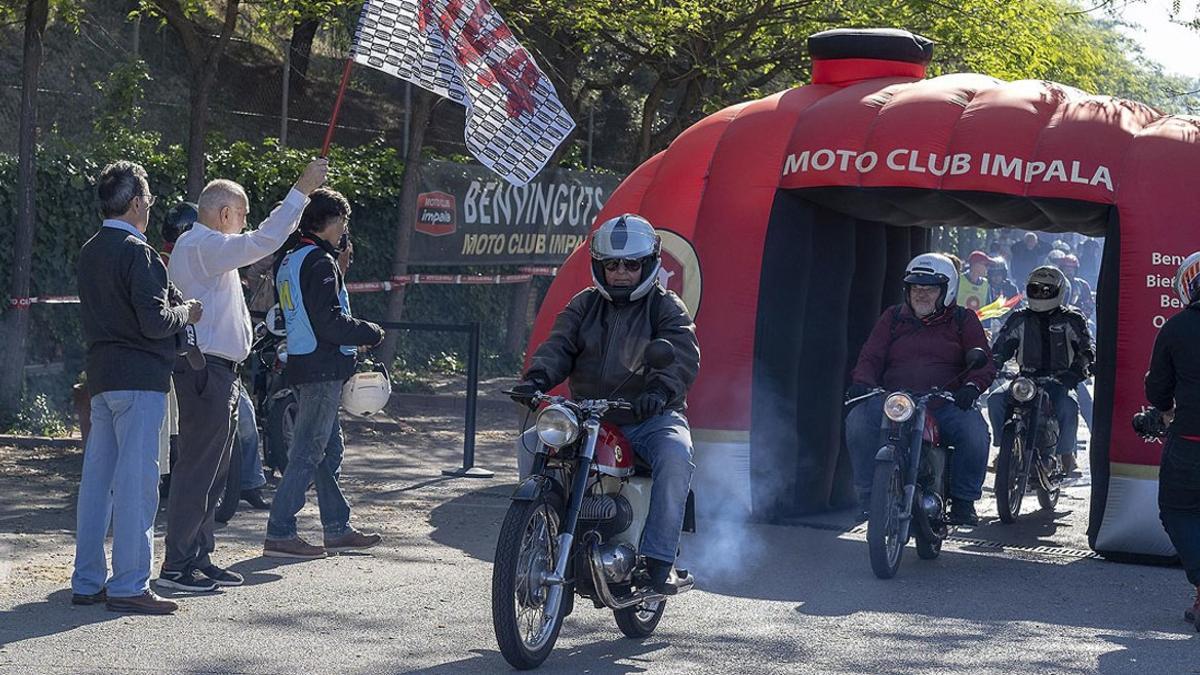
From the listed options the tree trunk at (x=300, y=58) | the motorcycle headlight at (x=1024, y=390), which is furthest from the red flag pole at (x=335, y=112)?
the tree trunk at (x=300, y=58)

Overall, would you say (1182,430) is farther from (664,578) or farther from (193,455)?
(193,455)

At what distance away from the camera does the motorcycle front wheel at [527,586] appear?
6.89 meters

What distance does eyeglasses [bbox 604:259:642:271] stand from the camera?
7922mm

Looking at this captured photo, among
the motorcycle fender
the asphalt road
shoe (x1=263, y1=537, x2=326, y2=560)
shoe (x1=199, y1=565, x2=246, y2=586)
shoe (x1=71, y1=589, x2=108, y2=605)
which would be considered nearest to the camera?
the motorcycle fender

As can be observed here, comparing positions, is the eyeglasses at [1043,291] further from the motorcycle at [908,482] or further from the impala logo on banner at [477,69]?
the impala logo on banner at [477,69]

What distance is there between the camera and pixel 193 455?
8516 mm

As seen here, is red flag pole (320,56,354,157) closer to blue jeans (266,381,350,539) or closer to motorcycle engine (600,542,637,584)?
blue jeans (266,381,350,539)

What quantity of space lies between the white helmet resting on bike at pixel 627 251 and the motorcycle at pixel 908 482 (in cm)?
233

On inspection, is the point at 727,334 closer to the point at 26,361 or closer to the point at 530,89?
the point at 530,89

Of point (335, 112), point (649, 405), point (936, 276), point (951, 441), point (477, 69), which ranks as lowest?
point (951, 441)

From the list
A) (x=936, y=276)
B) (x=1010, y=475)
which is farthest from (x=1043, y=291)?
(x=936, y=276)

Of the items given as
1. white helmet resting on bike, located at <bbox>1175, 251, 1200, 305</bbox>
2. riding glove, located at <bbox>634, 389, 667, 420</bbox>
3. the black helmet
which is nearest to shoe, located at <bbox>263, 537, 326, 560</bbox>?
the black helmet

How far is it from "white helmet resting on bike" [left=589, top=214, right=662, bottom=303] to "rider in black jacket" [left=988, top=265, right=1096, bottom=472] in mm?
5498

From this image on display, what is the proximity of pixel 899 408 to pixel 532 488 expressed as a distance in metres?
3.51
